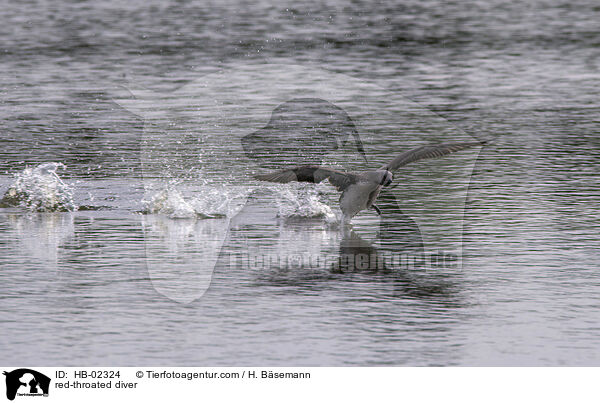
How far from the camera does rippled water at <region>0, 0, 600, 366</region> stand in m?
9.98

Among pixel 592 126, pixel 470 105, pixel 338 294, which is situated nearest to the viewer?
pixel 338 294

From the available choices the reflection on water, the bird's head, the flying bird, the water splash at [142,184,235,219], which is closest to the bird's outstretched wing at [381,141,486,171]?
the flying bird

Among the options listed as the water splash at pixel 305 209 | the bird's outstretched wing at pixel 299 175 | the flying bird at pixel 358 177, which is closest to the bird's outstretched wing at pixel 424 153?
the flying bird at pixel 358 177

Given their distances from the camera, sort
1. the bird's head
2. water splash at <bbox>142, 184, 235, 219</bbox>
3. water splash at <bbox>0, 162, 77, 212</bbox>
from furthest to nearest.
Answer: water splash at <bbox>0, 162, 77, 212</bbox> < water splash at <bbox>142, 184, 235, 219</bbox> < the bird's head

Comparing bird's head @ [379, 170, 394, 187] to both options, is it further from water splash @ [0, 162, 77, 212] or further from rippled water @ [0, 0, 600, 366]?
water splash @ [0, 162, 77, 212]

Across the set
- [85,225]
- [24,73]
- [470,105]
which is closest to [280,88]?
[470,105]

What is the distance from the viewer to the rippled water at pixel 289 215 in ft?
32.7

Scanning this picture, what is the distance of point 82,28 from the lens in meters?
41.2

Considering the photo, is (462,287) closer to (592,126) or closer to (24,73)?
(592,126)

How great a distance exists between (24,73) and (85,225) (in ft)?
53.2

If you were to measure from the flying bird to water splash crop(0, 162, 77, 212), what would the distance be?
3488 millimetres
